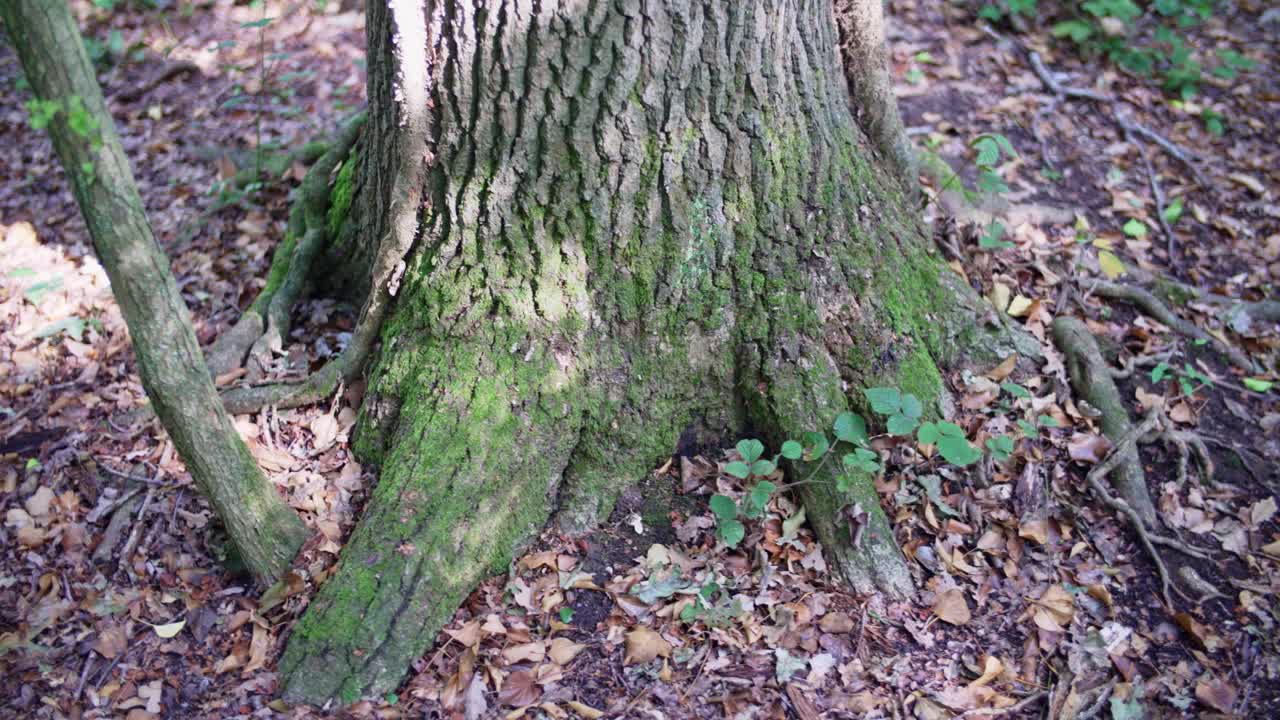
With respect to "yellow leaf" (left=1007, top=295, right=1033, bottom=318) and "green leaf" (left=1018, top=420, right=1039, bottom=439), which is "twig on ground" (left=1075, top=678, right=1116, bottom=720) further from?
"yellow leaf" (left=1007, top=295, right=1033, bottom=318)

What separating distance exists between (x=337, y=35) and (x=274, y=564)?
14.9 feet

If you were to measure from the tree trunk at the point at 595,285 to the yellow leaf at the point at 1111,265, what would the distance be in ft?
4.53

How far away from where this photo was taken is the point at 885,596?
10.1 ft

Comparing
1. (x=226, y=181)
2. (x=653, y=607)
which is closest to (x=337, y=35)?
(x=226, y=181)

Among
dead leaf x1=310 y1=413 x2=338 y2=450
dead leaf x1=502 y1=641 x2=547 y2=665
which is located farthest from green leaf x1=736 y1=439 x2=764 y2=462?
dead leaf x1=310 y1=413 x2=338 y2=450

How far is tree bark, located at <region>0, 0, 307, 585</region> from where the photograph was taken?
2.06 m

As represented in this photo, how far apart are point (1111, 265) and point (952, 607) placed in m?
2.24

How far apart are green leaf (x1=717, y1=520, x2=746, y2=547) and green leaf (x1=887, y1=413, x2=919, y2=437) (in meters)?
0.61

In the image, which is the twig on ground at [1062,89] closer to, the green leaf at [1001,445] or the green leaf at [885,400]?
the green leaf at [1001,445]

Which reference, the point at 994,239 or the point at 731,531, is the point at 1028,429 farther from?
the point at 731,531

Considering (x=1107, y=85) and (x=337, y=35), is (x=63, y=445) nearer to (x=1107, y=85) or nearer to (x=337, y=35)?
(x=337, y=35)

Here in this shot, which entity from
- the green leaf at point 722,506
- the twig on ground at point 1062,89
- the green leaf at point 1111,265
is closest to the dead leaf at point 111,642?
the green leaf at point 722,506

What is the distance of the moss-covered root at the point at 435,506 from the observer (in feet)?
9.15

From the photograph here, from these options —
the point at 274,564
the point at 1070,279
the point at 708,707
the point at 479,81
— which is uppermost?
the point at 479,81
